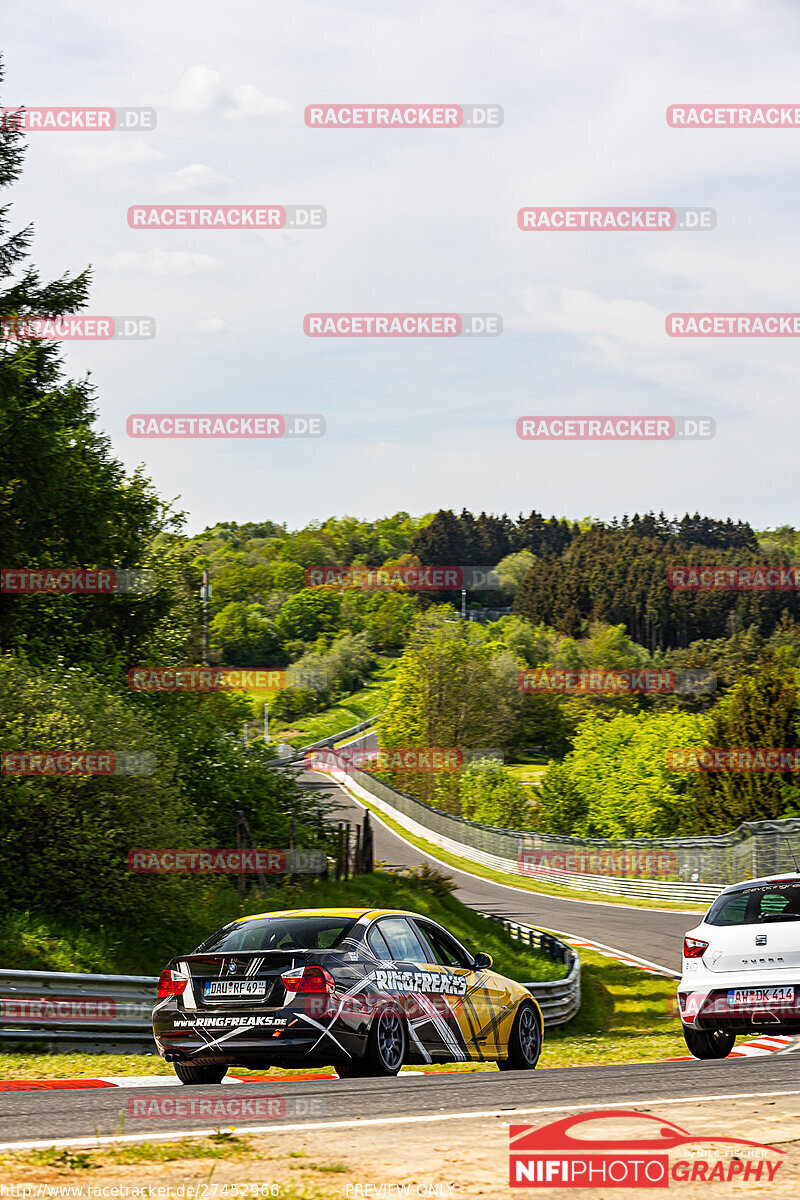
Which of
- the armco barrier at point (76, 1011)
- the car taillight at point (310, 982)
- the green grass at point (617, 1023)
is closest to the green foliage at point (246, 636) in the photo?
the green grass at point (617, 1023)

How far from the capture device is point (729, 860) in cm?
3978

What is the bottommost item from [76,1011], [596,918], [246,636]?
[596,918]

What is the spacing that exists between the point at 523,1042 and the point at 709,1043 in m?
2.00

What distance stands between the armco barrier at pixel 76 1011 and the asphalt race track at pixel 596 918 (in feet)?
38.8

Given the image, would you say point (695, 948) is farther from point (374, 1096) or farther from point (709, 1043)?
point (374, 1096)

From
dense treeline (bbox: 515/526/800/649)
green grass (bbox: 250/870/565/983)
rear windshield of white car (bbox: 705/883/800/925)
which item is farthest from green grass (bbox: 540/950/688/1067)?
dense treeline (bbox: 515/526/800/649)

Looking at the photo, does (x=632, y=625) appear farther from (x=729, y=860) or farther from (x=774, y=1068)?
(x=774, y=1068)

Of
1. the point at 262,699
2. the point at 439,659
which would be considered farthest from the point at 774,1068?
the point at 262,699

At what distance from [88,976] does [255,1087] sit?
3.79 meters

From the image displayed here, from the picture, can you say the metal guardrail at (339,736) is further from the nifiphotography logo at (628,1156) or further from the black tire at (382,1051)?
the nifiphotography logo at (628,1156)

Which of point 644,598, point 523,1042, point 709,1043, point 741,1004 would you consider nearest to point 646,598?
point 644,598

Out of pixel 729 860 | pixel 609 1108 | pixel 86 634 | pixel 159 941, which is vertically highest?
pixel 86 634

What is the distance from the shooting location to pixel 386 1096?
26.5ft

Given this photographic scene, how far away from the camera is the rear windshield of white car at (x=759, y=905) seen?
11.4m
